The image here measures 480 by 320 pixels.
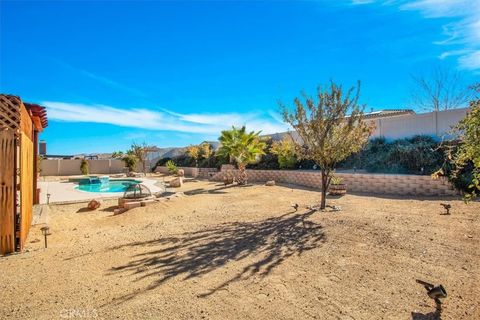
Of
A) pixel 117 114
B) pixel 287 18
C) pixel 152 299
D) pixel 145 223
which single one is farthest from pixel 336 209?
pixel 117 114

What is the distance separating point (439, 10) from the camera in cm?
1007

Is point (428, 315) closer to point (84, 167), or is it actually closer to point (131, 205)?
point (131, 205)

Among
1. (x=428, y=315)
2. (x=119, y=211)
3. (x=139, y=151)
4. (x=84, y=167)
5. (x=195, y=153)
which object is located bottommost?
(x=428, y=315)

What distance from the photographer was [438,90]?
27.0m

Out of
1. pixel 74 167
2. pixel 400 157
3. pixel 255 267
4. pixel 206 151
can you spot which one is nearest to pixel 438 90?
pixel 400 157

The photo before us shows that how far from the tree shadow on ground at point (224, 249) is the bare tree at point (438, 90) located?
25361 millimetres

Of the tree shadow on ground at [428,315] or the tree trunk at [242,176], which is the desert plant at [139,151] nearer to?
the tree trunk at [242,176]

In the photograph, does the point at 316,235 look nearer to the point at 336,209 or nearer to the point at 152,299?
the point at 336,209

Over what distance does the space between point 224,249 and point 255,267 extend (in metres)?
1.25

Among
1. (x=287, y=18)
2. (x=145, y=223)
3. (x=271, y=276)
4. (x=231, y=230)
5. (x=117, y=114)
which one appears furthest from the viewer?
(x=117, y=114)

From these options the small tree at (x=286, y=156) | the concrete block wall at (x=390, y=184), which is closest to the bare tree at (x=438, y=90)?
the small tree at (x=286, y=156)

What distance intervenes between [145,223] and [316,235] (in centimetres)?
542

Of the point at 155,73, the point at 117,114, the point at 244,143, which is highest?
the point at 155,73

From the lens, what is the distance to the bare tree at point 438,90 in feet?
85.1
